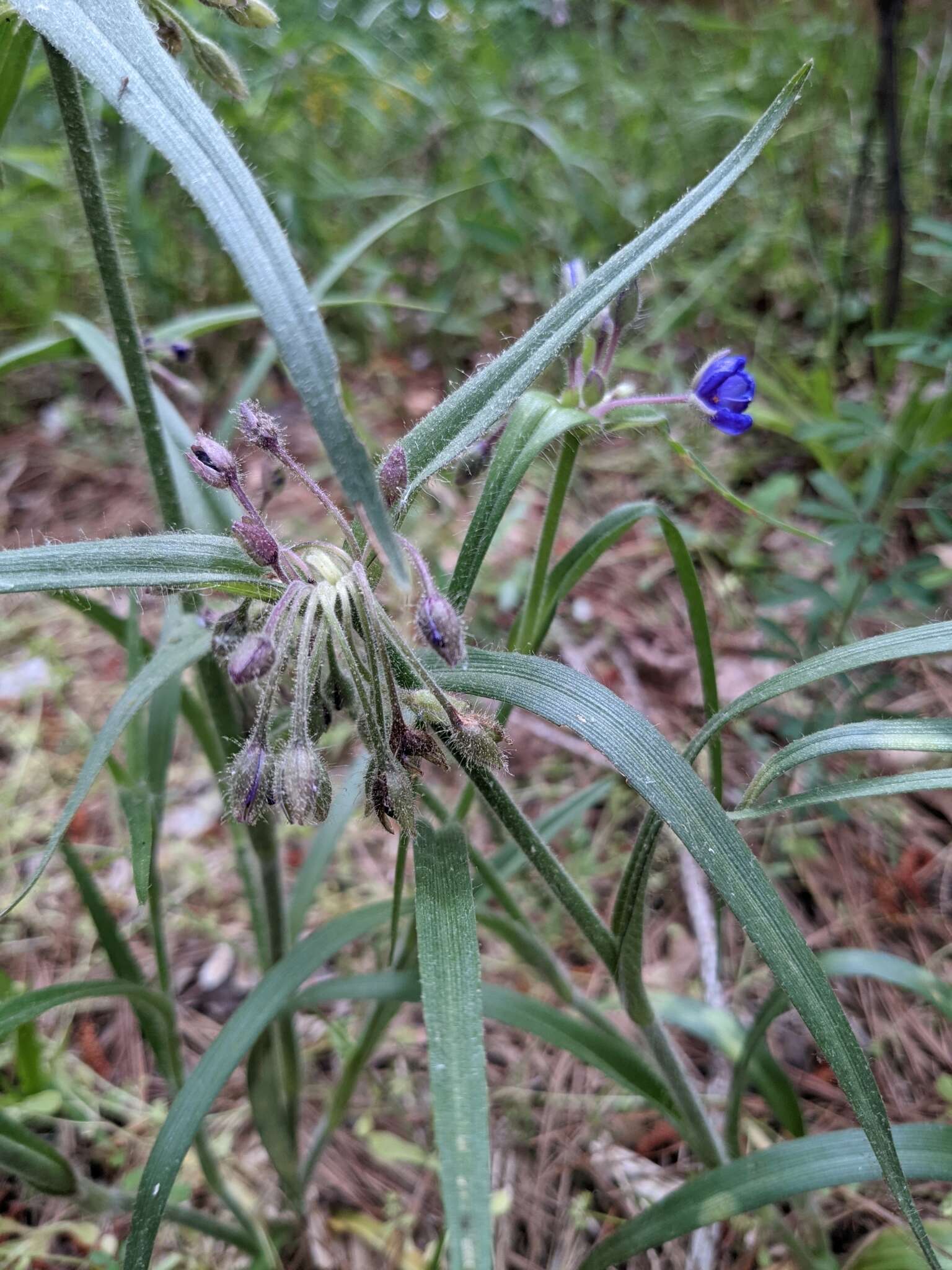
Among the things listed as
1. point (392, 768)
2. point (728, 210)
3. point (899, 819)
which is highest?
point (728, 210)

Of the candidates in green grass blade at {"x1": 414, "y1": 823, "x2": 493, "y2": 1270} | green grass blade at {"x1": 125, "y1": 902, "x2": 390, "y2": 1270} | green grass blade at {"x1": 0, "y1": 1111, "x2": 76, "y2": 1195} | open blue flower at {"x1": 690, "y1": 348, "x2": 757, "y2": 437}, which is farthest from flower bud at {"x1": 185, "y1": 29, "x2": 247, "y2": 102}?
green grass blade at {"x1": 0, "y1": 1111, "x2": 76, "y2": 1195}

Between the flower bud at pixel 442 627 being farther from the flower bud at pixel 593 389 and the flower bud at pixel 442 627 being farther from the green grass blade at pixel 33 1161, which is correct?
the green grass blade at pixel 33 1161

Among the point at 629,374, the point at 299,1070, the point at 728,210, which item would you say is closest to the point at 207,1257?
the point at 299,1070

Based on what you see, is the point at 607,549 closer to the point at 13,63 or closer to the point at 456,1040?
the point at 456,1040

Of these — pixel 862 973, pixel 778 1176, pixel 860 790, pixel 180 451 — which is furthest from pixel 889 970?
pixel 180 451

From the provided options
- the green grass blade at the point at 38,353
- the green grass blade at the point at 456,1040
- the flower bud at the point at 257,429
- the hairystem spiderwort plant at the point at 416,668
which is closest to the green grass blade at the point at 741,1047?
the hairystem spiderwort plant at the point at 416,668

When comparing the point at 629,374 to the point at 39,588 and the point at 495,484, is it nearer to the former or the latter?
the point at 495,484
